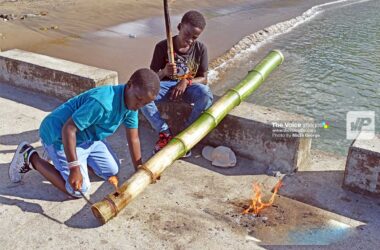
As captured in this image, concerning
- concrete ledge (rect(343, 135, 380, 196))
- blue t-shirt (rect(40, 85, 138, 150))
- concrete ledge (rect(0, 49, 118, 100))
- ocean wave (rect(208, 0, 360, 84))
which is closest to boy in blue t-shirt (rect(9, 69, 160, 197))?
blue t-shirt (rect(40, 85, 138, 150))

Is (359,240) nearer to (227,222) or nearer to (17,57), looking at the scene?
(227,222)

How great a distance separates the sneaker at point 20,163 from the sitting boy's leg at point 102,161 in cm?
56

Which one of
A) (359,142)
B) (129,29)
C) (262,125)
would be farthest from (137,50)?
(359,142)

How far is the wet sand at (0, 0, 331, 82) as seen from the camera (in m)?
10.7

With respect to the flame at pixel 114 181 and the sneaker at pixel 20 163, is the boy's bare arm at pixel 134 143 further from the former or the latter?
the sneaker at pixel 20 163

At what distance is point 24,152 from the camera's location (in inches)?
164

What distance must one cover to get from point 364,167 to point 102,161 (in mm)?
2473

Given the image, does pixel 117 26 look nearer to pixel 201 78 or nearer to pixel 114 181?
pixel 201 78

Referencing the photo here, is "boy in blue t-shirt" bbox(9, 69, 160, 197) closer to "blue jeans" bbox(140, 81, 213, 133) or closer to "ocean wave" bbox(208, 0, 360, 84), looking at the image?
"blue jeans" bbox(140, 81, 213, 133)

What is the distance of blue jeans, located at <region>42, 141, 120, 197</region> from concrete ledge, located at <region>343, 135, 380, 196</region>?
88.8 inches

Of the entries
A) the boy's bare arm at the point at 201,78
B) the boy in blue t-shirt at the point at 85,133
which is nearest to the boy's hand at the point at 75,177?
the boy in blue t-shirt at the point at 85,133

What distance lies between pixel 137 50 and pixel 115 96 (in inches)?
293

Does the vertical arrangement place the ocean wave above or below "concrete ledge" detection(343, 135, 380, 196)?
below

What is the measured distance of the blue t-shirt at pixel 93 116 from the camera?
143 inches
